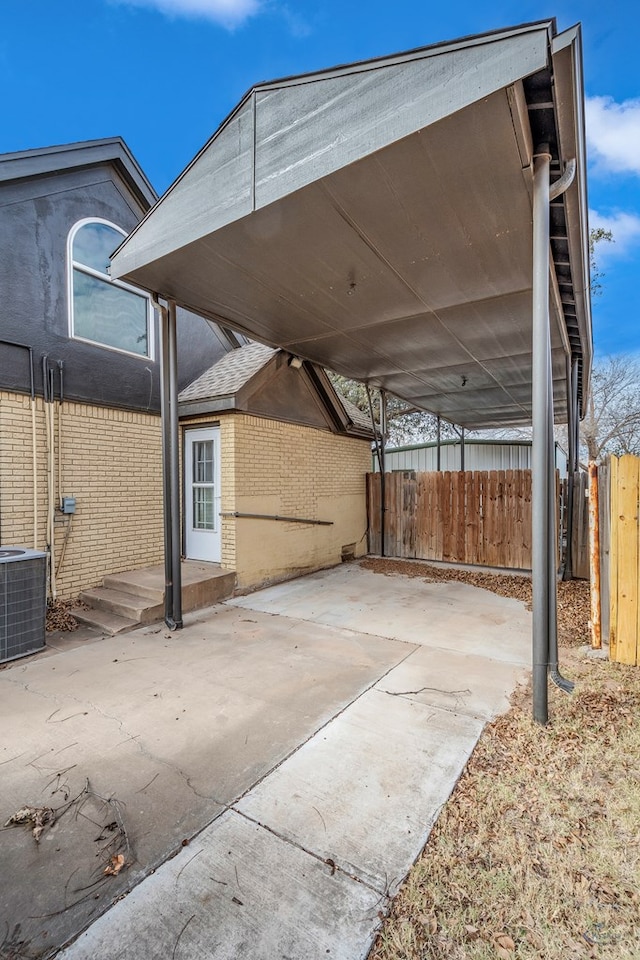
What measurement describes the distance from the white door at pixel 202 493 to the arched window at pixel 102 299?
164cm

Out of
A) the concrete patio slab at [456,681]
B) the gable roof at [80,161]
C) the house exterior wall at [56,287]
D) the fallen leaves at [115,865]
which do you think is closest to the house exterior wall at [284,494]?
the house exterior wall at [56,287]

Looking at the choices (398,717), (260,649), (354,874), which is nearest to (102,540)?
(260,649)

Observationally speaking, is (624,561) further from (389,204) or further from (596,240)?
(596,240)

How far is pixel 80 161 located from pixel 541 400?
677cm

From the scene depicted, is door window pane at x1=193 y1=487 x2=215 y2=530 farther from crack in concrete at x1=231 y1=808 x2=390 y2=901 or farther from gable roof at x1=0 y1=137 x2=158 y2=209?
crack in concrete at x1=231 y1=808 x2=390 y2=901

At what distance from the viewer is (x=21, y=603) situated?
449 cm

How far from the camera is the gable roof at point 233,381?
678cm

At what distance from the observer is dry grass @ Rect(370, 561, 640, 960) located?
65.9 inches

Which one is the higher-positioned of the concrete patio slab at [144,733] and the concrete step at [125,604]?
the concrete step at [125,604]

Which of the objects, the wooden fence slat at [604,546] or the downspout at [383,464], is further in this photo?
the downspout at [383,464]

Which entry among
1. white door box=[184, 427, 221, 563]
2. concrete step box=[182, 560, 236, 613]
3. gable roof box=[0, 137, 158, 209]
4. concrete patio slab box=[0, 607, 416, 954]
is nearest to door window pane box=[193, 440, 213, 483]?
white door box=[184, 427, 221, 563]

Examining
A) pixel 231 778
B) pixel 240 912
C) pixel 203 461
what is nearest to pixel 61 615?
pixel 203 461

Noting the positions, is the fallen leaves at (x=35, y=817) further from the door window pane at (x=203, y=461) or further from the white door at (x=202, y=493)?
the door window pane at (x=203, y=461)

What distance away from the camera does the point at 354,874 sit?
1.95 metres
